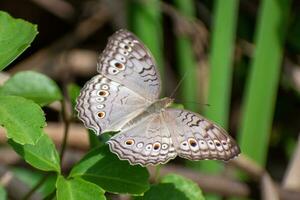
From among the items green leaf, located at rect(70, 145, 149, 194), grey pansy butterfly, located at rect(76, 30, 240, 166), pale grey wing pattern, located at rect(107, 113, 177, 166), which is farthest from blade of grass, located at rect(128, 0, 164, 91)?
green leaf, located at rect(70, 145, 149, 194)

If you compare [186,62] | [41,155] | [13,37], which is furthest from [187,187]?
[186,62]

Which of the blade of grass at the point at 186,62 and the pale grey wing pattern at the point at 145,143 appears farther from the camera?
the blade of grass at the point at 186,62

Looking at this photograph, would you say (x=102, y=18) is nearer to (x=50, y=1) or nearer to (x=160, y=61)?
(x=50, y=1)

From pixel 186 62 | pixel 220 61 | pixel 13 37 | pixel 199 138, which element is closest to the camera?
pixel 13 37

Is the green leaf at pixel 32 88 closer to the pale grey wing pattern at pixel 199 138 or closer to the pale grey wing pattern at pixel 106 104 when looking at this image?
the pale grey wing pattern at pixel 106 104

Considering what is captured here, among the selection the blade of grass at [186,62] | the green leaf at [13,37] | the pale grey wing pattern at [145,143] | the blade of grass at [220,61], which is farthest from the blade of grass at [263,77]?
the green leaf at [13,37]

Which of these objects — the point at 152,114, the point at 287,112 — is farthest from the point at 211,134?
the point at 287,112

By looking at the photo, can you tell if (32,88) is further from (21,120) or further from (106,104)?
(21,120)
